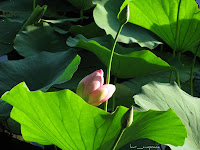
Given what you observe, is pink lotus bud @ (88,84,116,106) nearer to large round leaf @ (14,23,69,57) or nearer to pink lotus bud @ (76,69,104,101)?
pink lotus bud @ (76,69,104,101)

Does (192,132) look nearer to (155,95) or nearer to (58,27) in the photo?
(155,95)

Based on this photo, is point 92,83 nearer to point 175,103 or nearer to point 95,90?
point 95,90

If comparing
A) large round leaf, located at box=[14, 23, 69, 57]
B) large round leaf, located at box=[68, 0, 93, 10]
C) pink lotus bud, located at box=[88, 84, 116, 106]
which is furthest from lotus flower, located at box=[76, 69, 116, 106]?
large round leaf, located at box=[68, 0, 93, 10]

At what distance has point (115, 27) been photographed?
1571 mm

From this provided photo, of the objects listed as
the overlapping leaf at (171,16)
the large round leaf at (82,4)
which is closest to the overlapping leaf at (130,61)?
the overlapping leaf at (171,16)

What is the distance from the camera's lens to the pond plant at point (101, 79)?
2.57ft

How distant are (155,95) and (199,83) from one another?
65cm

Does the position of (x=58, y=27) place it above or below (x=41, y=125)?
below

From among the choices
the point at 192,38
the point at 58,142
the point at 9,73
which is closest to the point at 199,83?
the point at 192,38

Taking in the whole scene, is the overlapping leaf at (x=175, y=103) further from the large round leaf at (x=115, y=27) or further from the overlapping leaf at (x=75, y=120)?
the large round leaf at (x=115, y=27)

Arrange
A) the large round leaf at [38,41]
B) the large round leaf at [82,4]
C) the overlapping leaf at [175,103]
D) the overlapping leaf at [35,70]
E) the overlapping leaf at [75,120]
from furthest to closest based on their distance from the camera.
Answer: the large round leaf at [82,4] < the large round leaf at [38,41] < the overlapping leaf at [35,70] < the overlapping leaf at [175,103] < the overlapping leaf at [75,120]

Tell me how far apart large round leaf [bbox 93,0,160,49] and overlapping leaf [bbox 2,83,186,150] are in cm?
71

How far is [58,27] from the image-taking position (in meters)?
1.73

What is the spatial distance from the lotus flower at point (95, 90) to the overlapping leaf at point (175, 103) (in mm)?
183
